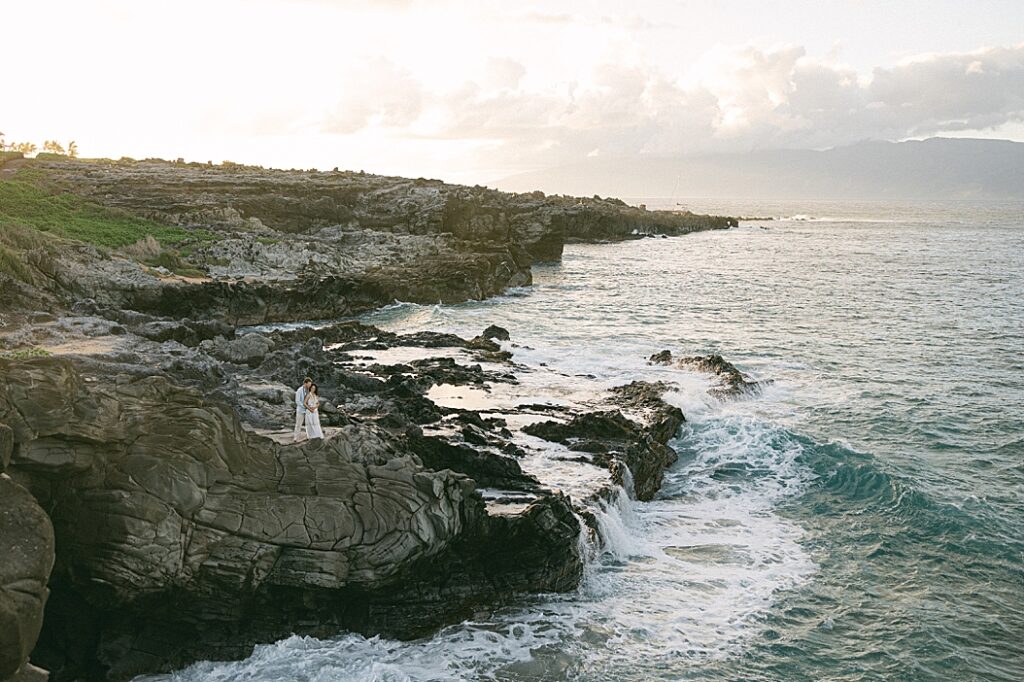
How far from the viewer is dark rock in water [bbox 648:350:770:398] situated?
3384cm

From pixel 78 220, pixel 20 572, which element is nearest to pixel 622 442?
pixel 20 572

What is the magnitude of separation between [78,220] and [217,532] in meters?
47.6

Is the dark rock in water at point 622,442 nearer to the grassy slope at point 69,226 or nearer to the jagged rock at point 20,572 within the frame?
the jagged rock at point 20,572

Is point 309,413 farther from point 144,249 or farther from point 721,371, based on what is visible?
point 144,249

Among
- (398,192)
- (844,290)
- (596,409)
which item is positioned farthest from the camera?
(398,192)

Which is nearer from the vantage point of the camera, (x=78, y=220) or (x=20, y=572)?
(x=20, y=572)

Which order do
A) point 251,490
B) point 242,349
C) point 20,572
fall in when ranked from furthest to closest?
point 242,349 < point 251,490 < point 20,572

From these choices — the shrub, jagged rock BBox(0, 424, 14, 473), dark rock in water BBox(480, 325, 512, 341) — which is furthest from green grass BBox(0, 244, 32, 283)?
dark rock in water BBox(480, 325, 512, 341)

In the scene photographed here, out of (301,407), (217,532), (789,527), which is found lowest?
(789,527)

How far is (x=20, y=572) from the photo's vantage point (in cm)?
1227

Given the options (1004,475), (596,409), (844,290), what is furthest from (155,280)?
(844,290)

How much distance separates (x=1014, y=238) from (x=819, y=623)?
5263 inches

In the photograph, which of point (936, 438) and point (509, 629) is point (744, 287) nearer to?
point (936, 438)

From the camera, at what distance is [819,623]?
59.4 feet
